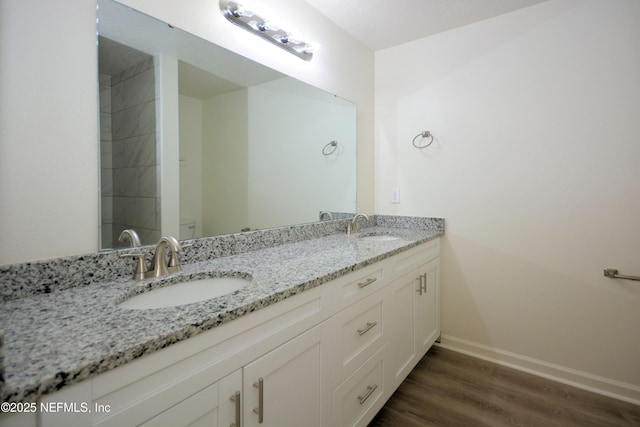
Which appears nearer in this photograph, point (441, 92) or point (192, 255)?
point (192, 255)

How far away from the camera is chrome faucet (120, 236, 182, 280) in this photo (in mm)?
1057

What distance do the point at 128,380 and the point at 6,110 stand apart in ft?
2.71

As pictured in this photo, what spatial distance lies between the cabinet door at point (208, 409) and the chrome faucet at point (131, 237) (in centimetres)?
64

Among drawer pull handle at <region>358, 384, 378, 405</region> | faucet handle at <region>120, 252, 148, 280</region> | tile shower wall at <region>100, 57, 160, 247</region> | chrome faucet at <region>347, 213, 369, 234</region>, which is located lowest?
drawer pull handle at <region>358, 384, 378, 405</region>

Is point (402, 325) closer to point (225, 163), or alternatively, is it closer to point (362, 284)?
point (362, 284)

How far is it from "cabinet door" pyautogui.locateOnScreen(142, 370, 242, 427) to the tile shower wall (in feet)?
2.14

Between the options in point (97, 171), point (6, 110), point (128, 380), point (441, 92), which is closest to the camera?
point (128, 380)

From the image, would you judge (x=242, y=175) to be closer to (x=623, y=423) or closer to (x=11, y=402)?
(x=11, y=402)

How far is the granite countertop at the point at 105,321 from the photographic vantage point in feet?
1.71

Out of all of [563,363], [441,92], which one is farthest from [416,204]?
[563,363]

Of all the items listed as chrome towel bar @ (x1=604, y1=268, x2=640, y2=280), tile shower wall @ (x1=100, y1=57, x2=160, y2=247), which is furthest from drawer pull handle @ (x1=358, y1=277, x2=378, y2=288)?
chrome towel bar @ (x1=604, y1=268, x2=640, y2=280)

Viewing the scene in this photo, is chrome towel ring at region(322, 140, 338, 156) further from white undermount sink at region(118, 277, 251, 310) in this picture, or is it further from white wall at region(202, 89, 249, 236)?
white undermount sink at region(118, 277, 251, 310)

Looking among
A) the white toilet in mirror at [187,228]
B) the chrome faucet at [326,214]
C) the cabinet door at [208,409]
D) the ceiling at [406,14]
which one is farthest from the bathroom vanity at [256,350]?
the ceiling at [406,14]

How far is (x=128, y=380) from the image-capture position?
0.60 meters
